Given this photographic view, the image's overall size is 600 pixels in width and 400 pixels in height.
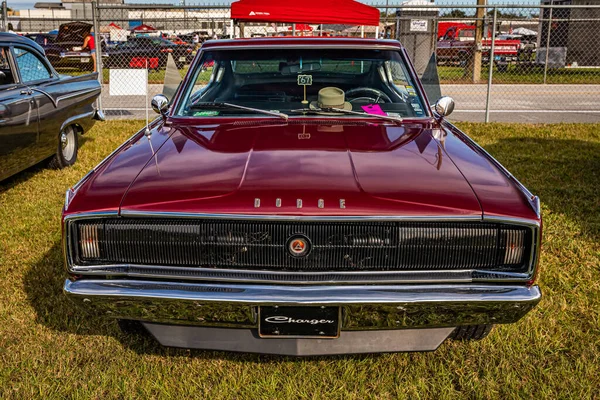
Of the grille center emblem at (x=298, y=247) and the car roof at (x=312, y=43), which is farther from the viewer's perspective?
the car roof at (x=312, y=43)

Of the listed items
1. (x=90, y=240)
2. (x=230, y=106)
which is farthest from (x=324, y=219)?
(x=230, y=106)

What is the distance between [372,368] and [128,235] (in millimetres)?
1303

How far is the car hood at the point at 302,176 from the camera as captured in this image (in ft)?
7.47

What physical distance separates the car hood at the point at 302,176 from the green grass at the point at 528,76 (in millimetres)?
14219

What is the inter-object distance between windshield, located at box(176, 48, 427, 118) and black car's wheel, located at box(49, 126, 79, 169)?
333 centimetres

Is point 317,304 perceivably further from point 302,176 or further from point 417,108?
point 417,108

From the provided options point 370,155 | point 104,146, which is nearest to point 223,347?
point 370,155

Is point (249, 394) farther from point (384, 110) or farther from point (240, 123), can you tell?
point (384, 110)

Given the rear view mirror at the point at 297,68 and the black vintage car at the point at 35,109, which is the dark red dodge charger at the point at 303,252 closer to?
the rear view mirror at the point at 297,68

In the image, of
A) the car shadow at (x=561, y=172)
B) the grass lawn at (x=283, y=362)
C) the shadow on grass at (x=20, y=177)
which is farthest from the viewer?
the shadow on grass at (x=20, y=177)

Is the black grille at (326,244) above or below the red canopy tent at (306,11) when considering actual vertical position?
below

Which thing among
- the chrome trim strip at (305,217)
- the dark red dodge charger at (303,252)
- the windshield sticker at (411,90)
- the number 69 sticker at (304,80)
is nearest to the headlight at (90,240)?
the dark red dodge charger at (303,252)

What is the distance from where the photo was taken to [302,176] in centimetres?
245

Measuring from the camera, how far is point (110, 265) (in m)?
2.39
